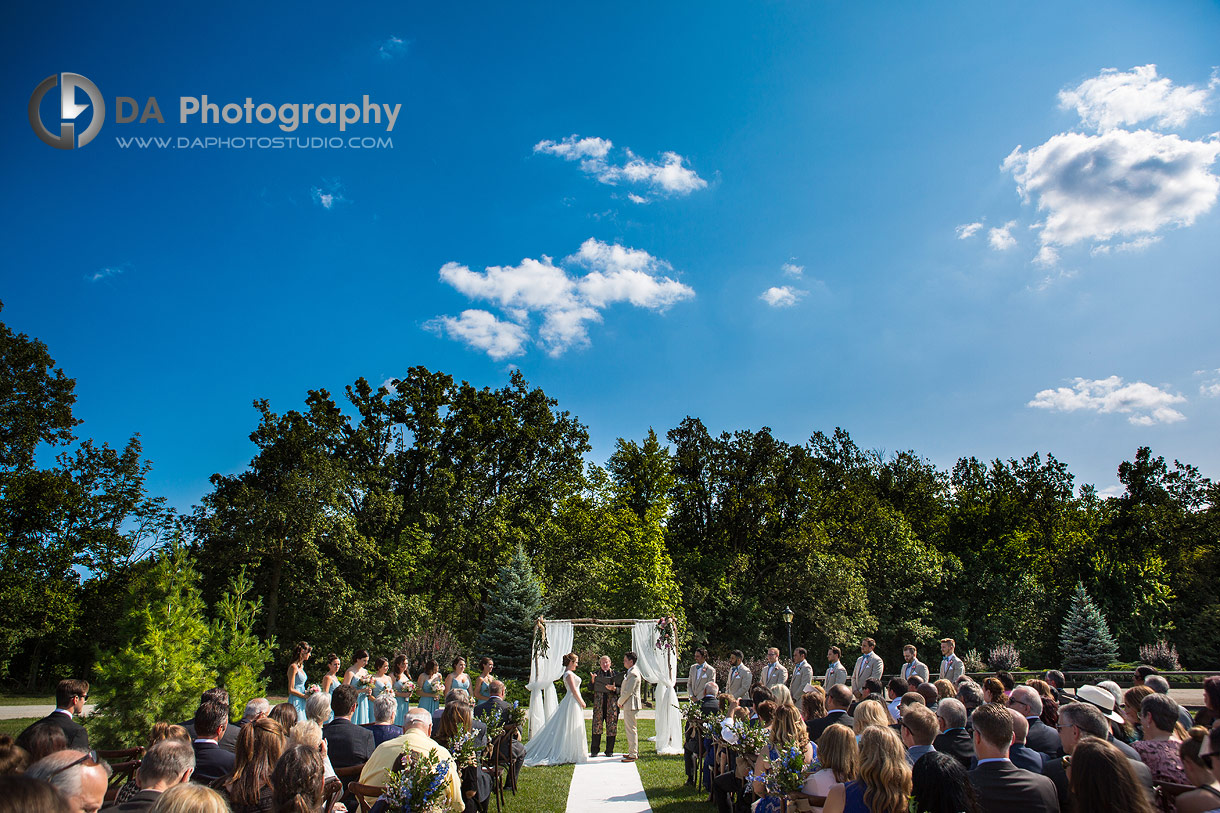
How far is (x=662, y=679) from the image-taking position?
1366cm

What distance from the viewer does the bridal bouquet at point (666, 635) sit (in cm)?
1387

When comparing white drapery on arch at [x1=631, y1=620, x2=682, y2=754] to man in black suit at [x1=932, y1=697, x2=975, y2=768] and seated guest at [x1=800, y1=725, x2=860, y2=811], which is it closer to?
man in black suit at [x1=932, y1=697, x2=975, y2=768]

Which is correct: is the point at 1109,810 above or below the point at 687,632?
above

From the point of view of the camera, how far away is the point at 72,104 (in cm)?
1162

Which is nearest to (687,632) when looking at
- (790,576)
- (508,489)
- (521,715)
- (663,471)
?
(790,576)

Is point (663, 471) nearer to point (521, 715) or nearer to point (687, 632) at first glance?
point (687, 632)

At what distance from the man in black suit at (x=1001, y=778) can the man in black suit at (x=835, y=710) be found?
2.32 meters

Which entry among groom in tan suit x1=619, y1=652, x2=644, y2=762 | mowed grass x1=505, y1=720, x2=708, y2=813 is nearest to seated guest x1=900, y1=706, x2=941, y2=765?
mowed grass x1=505, y1=720, x2=708, y2=813

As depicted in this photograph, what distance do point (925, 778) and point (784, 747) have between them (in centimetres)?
109

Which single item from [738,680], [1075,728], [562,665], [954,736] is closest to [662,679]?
[738,680]

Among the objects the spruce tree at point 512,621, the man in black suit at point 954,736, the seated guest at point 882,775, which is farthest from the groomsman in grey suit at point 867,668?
the spruce tree at point 512,621

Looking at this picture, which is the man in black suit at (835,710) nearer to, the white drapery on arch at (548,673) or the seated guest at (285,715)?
the seated guest at (285,715)

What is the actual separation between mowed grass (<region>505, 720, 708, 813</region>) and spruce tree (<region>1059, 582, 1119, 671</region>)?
25.5 metres

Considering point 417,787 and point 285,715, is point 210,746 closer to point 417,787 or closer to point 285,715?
point 285,715
